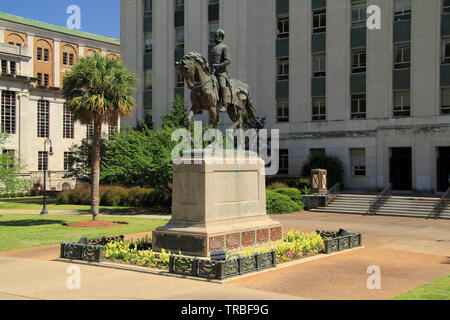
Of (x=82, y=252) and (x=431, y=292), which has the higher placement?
(x=82, y=252)

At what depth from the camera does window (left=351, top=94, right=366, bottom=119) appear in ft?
133

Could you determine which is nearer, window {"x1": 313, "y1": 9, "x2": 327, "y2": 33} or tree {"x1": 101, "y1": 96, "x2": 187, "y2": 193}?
tree {"x1": 101, "y1": 96, "x2": 187, "y2": 193}

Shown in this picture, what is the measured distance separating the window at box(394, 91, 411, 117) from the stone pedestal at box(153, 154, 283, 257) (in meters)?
26.1

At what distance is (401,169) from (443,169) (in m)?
3.12

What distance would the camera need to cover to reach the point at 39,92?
69.4 meters

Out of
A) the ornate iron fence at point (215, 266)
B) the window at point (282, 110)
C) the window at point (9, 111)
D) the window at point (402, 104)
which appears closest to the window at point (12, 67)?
the window at point (9, 111)

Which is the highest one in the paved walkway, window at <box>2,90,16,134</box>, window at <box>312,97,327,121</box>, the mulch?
window at <box>2,90,16,134</box>

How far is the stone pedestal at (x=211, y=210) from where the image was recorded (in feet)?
48.2

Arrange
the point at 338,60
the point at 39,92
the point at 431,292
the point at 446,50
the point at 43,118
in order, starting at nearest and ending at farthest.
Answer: the point at 431,292 < the point at 446,50 < the point at 338,60 < the point at 39,92 < the point at 43,118

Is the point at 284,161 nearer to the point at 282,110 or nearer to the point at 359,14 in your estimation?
the point at 282,110

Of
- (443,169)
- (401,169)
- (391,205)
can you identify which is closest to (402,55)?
(401,169)

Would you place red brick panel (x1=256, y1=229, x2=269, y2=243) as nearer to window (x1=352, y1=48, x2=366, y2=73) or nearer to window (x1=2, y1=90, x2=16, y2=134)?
window (x1=352, y1=48, x2=366, y2=73)

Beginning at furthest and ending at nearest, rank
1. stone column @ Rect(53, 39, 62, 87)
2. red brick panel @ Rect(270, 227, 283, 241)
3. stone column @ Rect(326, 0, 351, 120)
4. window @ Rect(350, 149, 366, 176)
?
1. stone column @ Rect(53, 39, 62, 87)
2. stone column @ Rect(326, 0, 351, 120)
3. window @ Rect(350, 149, 366, 176)
4. red brick panel @ Rect(270, 227, 283, 241)

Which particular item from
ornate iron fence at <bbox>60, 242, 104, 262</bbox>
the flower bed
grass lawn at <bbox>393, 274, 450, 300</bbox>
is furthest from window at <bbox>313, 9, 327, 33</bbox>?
grass lawn at <bbox>393, 274, 450, 300</bbox>
